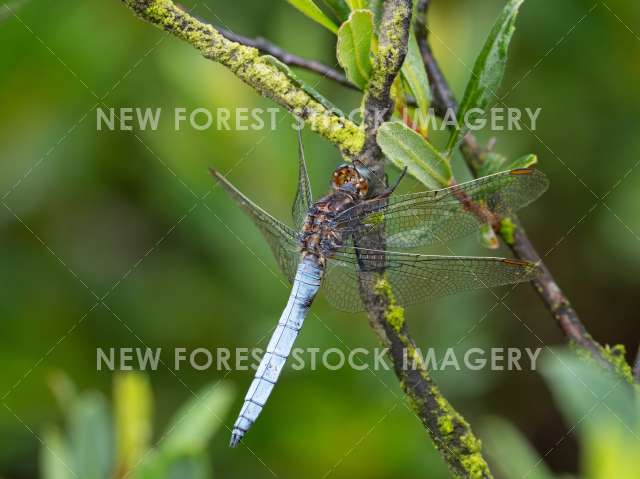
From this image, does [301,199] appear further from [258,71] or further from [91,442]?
A: [91,442]

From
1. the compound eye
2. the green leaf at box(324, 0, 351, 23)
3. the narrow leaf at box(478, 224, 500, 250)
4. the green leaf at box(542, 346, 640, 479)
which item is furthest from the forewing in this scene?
the green leaf at box(542, 346, 640, 479)

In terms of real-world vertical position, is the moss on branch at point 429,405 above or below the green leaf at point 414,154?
below

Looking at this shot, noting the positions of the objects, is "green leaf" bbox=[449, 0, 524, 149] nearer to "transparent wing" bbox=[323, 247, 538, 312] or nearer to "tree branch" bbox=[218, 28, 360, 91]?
"tree branch" bbox=[218, 28, 360, 91]

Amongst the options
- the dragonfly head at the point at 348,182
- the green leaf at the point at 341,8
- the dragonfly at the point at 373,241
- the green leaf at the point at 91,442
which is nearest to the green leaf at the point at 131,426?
the green leaf at the point at 91,442

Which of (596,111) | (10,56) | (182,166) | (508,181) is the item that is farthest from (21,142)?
(596,111)

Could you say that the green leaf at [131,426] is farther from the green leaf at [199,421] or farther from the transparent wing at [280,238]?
the transparent wing at [280,238]

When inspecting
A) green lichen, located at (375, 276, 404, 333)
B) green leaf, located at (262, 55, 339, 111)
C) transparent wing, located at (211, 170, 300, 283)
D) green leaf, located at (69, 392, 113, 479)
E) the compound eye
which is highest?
green leaf, located at (262, 55, 339, 111)

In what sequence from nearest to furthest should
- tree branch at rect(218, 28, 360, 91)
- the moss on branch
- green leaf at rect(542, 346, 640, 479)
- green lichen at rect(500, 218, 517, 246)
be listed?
green leaf at rect(542, 346, 640, 479), the moss on branch, green lichen at rect(500, 218, 517, 246), tree branch at rect(218, 28, 360, 91)

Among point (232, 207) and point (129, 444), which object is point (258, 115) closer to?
point (232, 207)
